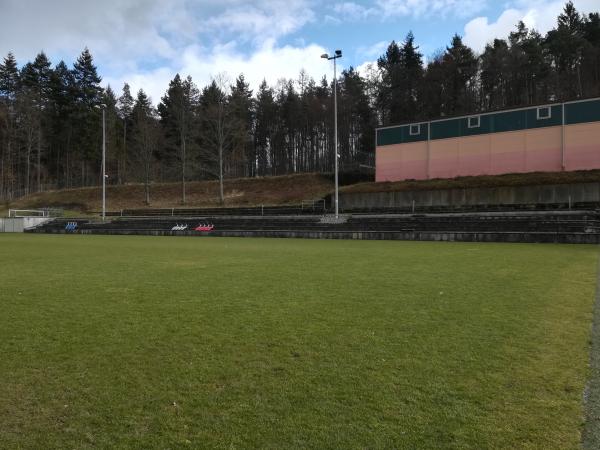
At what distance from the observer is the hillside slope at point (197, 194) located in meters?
51.7

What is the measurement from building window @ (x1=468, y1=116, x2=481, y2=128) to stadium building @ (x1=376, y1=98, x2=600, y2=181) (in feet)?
0.25

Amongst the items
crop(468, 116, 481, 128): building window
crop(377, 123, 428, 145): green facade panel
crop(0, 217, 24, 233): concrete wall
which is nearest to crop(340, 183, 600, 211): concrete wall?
crop(377, 123, 428, 145): green facade panel

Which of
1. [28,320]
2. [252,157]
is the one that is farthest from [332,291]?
[252,157]

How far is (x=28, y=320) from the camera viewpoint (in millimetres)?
6043

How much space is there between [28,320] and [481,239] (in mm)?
19755

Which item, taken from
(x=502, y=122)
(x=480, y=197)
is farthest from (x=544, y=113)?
(x=480, y=197)

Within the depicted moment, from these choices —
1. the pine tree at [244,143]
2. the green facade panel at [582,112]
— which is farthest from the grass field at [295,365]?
the pine tree at [244,143]

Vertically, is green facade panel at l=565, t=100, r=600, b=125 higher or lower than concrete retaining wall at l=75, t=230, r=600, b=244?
higher

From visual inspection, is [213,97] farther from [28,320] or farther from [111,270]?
[28,320]

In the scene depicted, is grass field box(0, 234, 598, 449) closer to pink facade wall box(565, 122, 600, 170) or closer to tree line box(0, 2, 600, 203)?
pink facade wall box(565, 122, 600, 170)

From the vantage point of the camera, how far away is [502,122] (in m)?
34.8

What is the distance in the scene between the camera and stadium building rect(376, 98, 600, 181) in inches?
1248

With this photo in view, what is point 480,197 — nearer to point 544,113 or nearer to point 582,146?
point 582,146

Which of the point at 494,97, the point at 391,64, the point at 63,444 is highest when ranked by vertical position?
the point at 391,64
